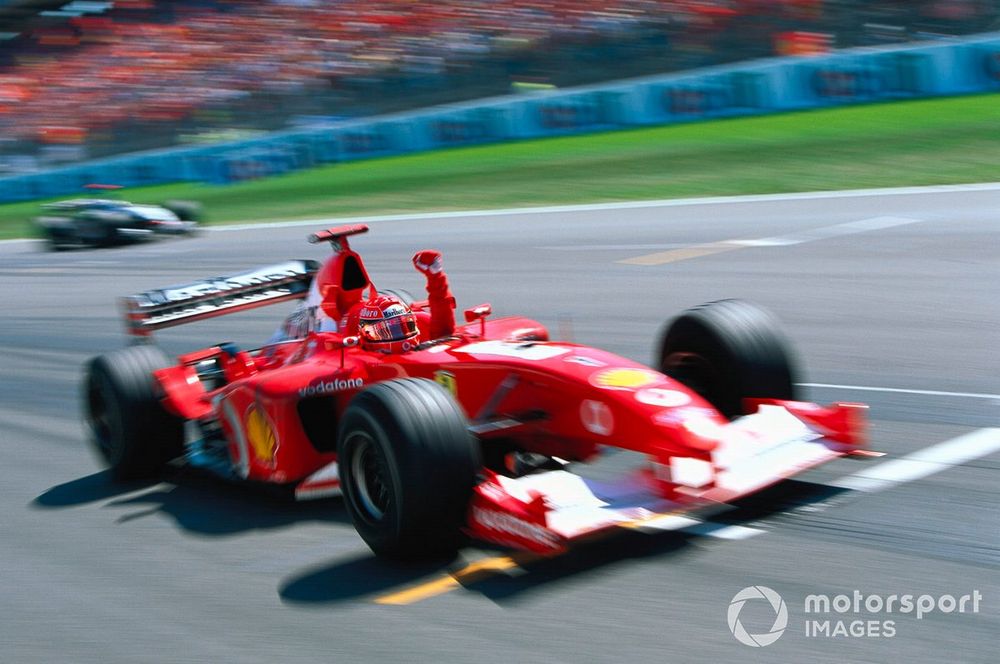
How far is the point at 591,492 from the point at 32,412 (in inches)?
243

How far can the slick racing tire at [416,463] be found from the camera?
5230 mm

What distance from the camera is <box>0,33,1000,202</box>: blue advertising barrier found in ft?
65.6

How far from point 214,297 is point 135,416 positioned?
1.20 metres

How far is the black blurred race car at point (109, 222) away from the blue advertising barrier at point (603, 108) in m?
5.38

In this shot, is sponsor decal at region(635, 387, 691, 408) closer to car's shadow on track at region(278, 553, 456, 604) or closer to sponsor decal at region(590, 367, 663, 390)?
sponsor decal at region(590, 367, 663, 390)

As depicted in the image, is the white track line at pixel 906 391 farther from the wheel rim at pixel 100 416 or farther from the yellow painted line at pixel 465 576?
the wheel rim at pixel 100 416

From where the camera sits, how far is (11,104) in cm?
3725

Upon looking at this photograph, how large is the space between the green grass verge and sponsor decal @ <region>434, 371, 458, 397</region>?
12614mm

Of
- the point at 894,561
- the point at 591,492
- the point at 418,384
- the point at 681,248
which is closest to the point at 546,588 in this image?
the point at 591,492

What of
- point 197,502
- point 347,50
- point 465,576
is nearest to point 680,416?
point 465,576

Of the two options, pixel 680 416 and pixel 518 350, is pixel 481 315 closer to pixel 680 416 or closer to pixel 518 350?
pixel 518 350

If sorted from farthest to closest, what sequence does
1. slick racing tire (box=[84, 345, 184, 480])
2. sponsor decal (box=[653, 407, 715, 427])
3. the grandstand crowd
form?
the grandstand crowd < slick racing tire (box=[84, 345, 184, 480]) < sponsor decal (box=[653, 407, 715, 427])

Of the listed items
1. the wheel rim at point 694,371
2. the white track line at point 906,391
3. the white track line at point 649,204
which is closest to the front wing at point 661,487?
the wheel rim at point 694,371

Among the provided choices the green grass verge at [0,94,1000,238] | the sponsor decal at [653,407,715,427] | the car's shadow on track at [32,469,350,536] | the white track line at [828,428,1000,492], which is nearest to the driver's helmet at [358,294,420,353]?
the car's shadow on track at [32,469,350,536]
